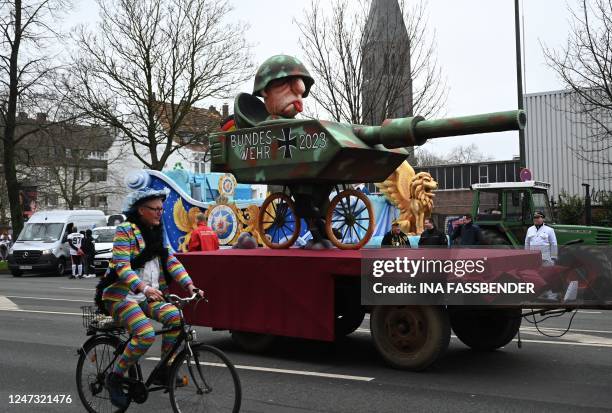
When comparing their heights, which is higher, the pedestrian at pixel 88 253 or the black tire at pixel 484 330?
the pedestrian at pixel 88 253

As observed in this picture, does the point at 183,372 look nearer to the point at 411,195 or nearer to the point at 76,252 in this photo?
the point at 411,195

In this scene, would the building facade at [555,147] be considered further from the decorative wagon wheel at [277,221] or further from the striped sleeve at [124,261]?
the striped sleeve at [124,261]

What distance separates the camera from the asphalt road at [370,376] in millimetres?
6277

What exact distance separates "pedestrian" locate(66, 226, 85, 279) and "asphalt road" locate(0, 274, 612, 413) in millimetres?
13455

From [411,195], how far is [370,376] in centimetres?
1060

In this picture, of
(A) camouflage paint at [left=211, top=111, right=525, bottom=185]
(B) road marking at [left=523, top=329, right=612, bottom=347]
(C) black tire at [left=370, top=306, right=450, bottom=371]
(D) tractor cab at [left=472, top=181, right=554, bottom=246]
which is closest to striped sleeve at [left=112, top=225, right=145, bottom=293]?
(C) black tire at [left=370, top=306, right=450, bottom=371]

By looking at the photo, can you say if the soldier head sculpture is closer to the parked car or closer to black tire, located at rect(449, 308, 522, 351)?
black tire, located at rect(449, 308, 522, 351)

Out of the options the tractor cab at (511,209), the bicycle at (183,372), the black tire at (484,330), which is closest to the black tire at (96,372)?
the bicycle at (183,372)

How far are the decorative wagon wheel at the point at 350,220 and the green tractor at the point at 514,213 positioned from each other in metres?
6.67

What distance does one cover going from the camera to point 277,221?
32.3ft

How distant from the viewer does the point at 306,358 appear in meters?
8.53

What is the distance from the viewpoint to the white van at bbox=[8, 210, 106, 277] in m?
25.6

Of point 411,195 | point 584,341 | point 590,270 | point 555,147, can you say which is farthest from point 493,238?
point 555,147

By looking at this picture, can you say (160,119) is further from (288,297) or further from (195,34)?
(288,297)
